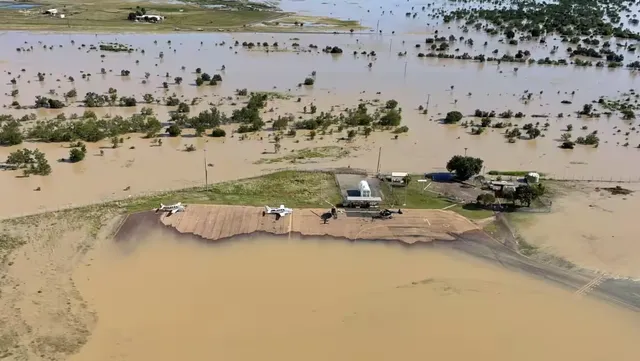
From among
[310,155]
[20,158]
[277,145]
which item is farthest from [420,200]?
[20,158]

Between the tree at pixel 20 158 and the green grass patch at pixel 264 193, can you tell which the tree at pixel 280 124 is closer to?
the green grass patch at pixel 264 193

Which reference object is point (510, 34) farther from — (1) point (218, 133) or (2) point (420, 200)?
(2) point (420, 200)

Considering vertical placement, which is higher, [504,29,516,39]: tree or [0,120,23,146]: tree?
[504,29,516,39]: tree

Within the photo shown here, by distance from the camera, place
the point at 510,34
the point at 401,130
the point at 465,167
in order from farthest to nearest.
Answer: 1. the point at 510,34
2. the point at 401,130
3. the point at 465,167

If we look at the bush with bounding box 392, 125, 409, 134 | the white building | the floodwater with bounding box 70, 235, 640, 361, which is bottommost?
the floodwater with bounding box 70, 235, 640, 361

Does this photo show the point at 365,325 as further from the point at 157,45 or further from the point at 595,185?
the point at 157,45

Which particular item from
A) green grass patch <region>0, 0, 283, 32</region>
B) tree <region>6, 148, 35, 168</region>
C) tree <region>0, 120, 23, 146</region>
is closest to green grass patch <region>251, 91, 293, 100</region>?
tree <region>0, 120, 23, 146</region>

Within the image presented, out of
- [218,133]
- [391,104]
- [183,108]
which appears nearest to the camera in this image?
[218,133]

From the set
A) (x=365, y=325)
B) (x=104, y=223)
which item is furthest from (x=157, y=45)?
(x=365, y=325)

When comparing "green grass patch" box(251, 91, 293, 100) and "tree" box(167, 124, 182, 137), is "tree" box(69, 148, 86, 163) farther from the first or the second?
"green grass patch" box(251, 91, 293, 100)
